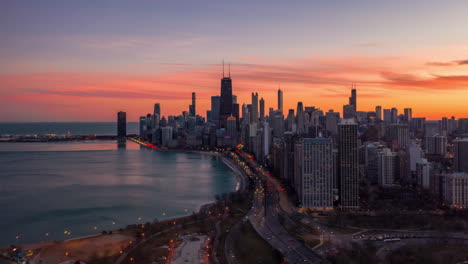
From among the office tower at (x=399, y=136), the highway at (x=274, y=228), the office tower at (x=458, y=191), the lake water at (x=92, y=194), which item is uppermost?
the office tower at (x=399, y=136)

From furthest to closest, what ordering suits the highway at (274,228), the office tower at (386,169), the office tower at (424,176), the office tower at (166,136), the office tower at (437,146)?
the office tower at (166,136) < the office tower at (437,146) < the office tower at (386,169) < the office tower at (424,176) < the highway at (274,228)

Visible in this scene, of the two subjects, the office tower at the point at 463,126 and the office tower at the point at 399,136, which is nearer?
the office tower at the point at 399,136

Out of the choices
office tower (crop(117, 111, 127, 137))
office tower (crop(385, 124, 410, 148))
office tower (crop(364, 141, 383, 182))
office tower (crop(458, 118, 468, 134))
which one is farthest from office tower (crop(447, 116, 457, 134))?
office tower (crop(117, 111, 127, 137))

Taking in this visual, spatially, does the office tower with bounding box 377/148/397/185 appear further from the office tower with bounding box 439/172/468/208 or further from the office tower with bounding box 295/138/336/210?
the office tower with bounding box 295/138/336/210

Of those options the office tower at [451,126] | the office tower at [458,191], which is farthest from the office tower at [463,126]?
the office tower at [458,191]

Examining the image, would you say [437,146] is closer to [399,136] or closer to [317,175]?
[399,136]

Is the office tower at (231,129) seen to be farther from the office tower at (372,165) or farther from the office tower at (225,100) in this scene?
the office tower at (372,165)

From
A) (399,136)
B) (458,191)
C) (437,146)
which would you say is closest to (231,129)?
(399,136)
